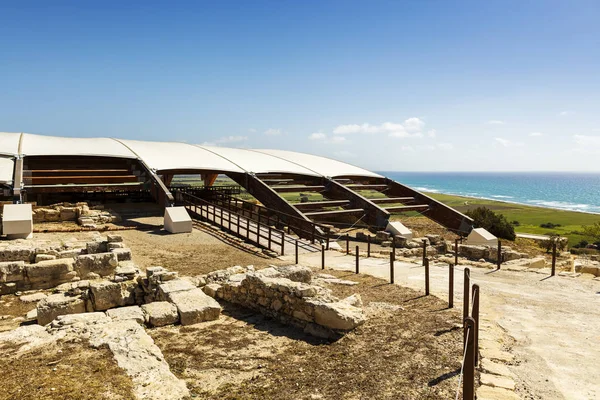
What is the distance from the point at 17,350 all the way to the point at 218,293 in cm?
364

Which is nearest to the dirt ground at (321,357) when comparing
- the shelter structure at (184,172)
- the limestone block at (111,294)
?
the limestone block at (111,294)

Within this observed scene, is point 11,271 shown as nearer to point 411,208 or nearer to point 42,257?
point 42,257

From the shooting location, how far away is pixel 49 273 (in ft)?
29.1

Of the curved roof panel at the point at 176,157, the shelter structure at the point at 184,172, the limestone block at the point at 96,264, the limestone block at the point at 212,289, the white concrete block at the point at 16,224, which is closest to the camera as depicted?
the limestone block at the point at 212,289

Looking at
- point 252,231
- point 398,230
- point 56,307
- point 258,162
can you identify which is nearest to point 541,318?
point 56,307

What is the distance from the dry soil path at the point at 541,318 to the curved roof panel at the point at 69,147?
16434 millimetres

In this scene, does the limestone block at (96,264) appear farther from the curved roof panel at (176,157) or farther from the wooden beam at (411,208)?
the wooden beam at (411,208)

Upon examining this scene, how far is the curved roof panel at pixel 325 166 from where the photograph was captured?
27.4m

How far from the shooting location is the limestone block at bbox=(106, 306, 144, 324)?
645 cm

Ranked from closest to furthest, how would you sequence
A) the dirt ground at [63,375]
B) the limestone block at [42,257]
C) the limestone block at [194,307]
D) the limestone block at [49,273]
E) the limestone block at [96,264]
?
the dirt ground at [63,375] → the limestone block at [194,307] → the limestone block at [49,273] → the limestone block at [96,264] → the limestone block at [42,257]

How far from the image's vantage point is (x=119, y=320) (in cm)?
629

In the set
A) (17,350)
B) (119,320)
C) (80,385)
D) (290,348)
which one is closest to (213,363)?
(290,348)

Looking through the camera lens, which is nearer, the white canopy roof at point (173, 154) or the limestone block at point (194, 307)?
the limestone block at point (194, 307)

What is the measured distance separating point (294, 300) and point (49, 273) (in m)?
6.01
